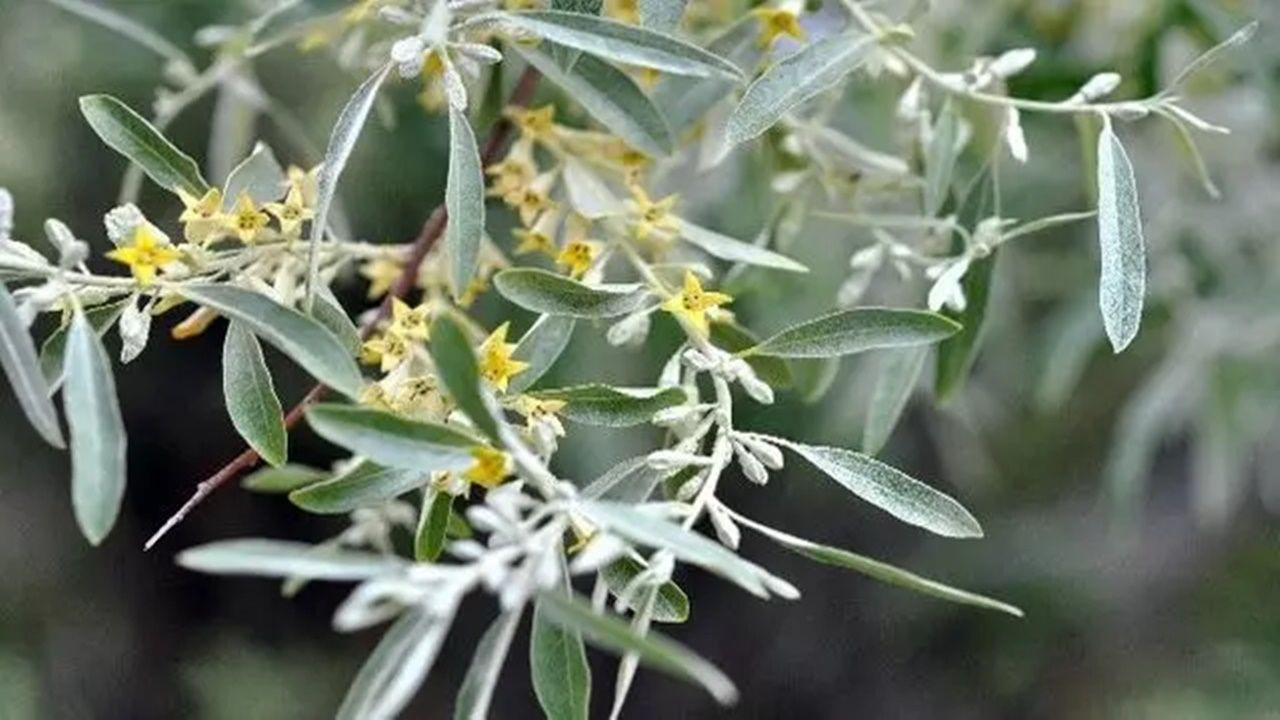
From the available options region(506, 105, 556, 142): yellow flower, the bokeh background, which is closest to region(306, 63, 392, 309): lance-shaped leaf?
region(506, 105, 556, 142): yellow flower

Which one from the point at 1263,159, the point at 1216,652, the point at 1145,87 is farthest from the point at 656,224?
the point at 1216,652

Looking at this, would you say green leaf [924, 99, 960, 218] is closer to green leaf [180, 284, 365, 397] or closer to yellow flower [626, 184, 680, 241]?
yellow flower [626, 184, 680, 241]

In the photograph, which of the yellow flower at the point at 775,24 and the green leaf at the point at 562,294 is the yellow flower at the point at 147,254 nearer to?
the green leaf at the point at 562,294

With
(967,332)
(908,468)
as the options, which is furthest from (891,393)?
(908,468)

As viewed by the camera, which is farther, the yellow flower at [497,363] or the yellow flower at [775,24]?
Answer: the yellow flower at [775,24]

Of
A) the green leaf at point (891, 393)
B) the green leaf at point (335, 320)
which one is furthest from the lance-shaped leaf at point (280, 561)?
the green leaf at point (891, 393)
